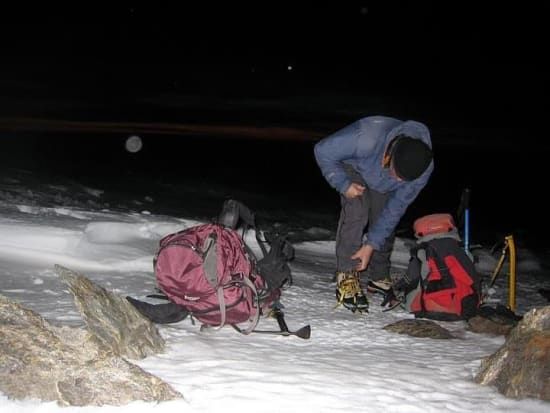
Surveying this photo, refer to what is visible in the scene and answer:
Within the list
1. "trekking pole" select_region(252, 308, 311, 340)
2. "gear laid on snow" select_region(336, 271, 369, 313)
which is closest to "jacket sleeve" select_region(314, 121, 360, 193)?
"gear laid on snow" select_region(336, 271, 369, 313)

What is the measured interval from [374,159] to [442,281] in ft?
3.32

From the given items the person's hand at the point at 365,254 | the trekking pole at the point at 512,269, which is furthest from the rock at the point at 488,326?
the person's hand at the point at 365,254

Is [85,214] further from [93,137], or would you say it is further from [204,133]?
[204,133]

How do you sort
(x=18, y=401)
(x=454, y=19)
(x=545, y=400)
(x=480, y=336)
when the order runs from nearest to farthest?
(x=18, y=401) < (x=545, y=400) < (x=480, y=336) < (x=454, y=19)

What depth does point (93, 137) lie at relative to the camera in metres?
15.9

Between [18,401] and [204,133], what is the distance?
16146 mm

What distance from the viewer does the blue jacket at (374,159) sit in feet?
13.9

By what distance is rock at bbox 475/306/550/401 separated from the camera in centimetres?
292

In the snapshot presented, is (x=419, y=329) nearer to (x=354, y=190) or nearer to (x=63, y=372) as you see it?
(x=354, y=190)

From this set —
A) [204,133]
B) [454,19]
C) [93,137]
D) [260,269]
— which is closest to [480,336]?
[260,269]

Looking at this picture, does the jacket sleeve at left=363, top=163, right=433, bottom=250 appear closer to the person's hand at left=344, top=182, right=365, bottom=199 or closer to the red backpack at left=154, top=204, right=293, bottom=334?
the person's hand at left=344, top=182, right=365, bottom=199

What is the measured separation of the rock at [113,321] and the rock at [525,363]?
1708 mm

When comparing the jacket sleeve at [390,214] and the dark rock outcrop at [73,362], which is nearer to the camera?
the dark rock outcrop at [73,362]

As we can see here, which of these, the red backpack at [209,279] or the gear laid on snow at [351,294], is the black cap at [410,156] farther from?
the red backpack at [209,279]
